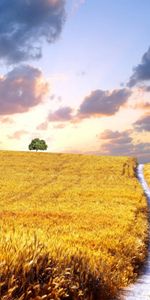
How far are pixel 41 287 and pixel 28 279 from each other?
0.29m

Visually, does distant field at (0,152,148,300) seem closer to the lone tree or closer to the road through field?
the road through field

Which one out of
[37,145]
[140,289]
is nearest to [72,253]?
[140,289]

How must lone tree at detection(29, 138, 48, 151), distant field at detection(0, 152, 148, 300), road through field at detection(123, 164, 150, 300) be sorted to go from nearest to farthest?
distant field at detection(0, 152, 148, 300)
road through field at detection(123, 164, 150, 300)
lone tree at detection(29, 138, 48, 151)

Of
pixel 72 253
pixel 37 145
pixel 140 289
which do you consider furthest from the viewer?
pixel 37 145

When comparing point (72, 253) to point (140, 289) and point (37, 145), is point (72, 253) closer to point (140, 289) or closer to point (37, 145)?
point (140, 289)

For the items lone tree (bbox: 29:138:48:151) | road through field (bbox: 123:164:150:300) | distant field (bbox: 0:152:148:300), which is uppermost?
lone tree (bbox: 29:138:48:151)

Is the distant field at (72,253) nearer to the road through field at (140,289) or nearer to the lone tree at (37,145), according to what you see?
the road through field at (140,289)

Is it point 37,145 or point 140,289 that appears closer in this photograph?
point 140,289

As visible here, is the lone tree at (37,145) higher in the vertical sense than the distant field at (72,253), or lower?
higher

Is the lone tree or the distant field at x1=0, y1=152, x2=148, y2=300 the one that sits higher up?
the lone tree

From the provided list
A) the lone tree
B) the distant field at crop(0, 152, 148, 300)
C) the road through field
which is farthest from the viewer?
the lone tree

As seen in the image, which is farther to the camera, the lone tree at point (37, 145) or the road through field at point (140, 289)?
the lone tree at point (37, 145)

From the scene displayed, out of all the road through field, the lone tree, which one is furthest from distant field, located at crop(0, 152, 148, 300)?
the lone tree

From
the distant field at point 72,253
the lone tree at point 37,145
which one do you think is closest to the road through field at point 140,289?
the distant field at point 72,253
